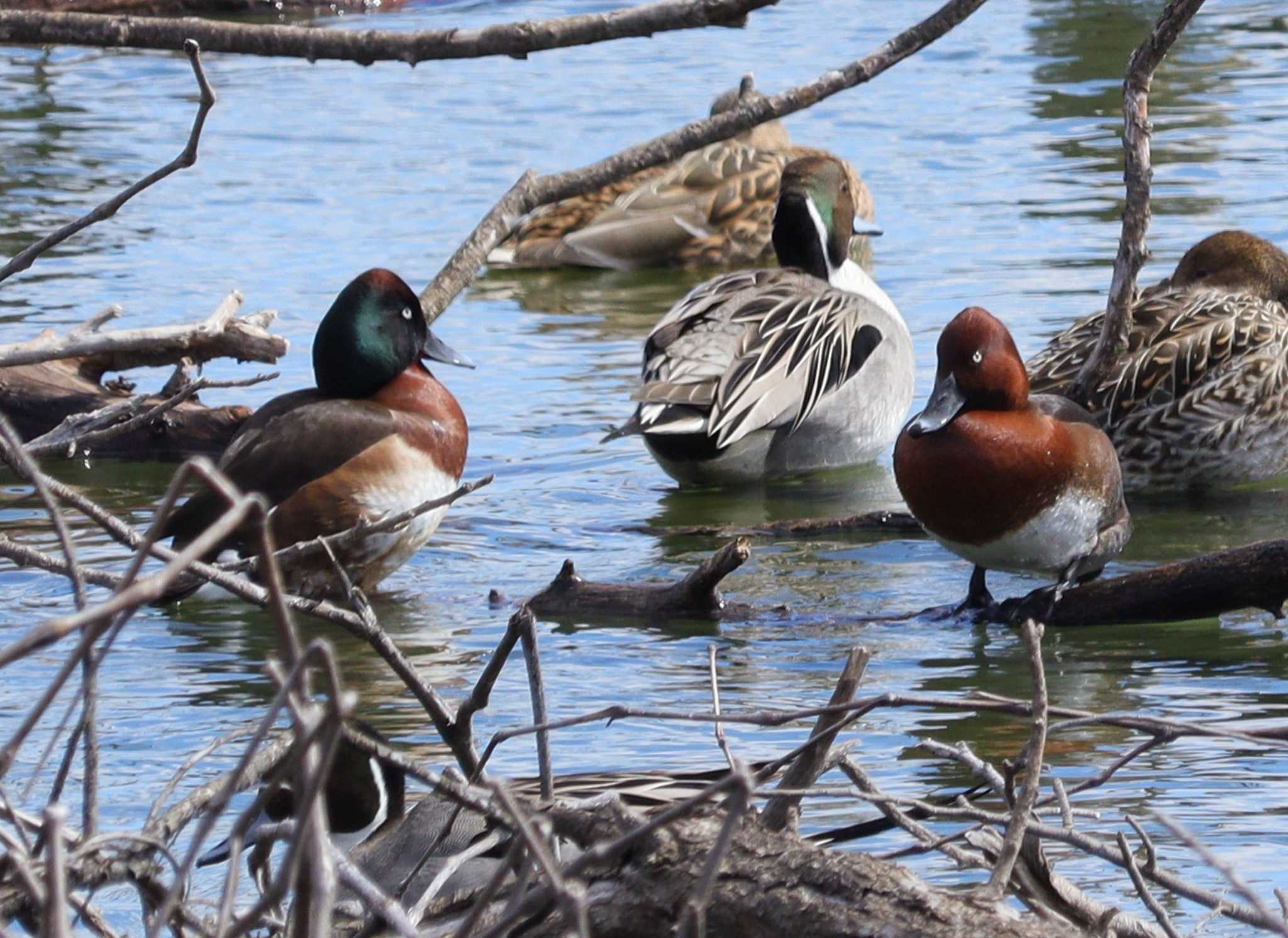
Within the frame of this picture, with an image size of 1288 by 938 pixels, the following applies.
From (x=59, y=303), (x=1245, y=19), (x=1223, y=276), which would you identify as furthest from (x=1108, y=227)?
(x=1245, y=19)

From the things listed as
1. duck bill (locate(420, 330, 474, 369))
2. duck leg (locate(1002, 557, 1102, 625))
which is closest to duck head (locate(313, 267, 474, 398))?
duck bill (locate(420, 330, 474, 369))

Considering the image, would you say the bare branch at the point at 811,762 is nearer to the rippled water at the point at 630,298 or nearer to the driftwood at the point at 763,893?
the driftwood at the point at 763,893

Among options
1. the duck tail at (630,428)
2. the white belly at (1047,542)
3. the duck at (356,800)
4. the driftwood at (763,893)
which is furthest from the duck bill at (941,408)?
the driftwood at (763,893)

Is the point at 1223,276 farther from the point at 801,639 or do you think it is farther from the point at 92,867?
the point at 92,867

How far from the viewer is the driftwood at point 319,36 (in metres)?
3.31

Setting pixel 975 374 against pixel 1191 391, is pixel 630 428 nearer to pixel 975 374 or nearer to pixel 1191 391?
pixel 975 374

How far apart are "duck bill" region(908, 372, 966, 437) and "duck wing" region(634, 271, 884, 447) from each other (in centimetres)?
171

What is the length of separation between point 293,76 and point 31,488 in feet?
34.1

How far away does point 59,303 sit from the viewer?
11.1 meters

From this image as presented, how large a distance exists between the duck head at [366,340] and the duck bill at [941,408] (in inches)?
69.8

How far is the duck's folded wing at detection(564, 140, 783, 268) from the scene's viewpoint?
12703mm

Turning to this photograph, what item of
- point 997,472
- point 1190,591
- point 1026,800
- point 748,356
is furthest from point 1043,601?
point 1026,800

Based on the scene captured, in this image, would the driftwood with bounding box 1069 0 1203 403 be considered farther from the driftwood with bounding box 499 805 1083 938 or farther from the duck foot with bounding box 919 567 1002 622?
the driftwood with bounding box 499 805 1083 938

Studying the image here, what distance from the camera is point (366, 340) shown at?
7.47 m
